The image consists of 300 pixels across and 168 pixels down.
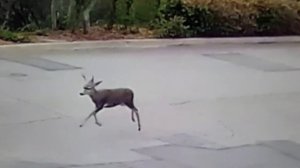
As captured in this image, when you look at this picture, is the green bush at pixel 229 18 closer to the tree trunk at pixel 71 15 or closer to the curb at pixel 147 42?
the curb at pixel 147 42

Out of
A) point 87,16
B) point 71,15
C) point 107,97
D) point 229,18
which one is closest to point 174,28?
point 229,18

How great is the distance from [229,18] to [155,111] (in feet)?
20.0

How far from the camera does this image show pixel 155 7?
12656 millimetres

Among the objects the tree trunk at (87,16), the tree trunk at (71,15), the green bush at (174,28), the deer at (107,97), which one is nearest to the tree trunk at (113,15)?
the tree trunk at (87,16)

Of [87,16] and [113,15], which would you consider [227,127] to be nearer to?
[87,16]

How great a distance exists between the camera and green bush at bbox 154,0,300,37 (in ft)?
41.3

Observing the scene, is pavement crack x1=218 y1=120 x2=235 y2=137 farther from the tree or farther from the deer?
the tree

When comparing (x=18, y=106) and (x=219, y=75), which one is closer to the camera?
(x=18, y=106)

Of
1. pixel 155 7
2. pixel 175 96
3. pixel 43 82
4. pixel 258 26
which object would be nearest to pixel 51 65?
pixel 43 82

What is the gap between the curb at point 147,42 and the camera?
34.5 ft

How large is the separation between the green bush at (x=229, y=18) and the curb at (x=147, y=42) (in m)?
0.29

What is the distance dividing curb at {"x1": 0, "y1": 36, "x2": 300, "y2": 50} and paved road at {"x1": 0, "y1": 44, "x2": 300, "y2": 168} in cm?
23

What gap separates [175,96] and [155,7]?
5.03 metres

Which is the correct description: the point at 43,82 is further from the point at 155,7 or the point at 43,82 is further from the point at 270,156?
the point at 155,7
